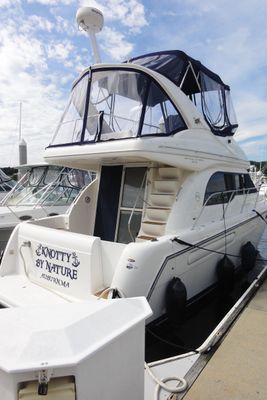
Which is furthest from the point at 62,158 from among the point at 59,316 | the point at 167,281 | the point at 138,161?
the point at 59,316

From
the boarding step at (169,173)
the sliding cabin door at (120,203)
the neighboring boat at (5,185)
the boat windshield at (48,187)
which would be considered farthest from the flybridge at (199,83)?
the neighboring boat at (5,185)

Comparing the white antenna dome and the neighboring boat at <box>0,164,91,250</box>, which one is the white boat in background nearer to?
the white antenna dome

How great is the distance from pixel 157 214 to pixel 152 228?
0.23 metres

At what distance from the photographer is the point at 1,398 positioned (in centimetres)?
138

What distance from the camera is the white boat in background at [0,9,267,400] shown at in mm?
3469

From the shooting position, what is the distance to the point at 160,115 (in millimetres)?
4512

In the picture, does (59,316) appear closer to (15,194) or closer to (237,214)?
(237,214)

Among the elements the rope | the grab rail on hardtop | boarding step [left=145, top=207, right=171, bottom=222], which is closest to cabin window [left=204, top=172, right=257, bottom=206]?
the grab rail on hardtop

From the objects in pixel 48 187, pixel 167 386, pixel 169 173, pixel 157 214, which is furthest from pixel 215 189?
pixel 48 187

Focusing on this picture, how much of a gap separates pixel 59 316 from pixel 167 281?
231cm

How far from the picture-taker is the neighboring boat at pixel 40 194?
7574mm

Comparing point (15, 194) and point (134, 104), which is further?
point (15, 194)

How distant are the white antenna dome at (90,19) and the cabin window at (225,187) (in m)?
3.34

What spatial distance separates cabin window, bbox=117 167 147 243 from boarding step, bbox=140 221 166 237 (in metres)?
0.39
